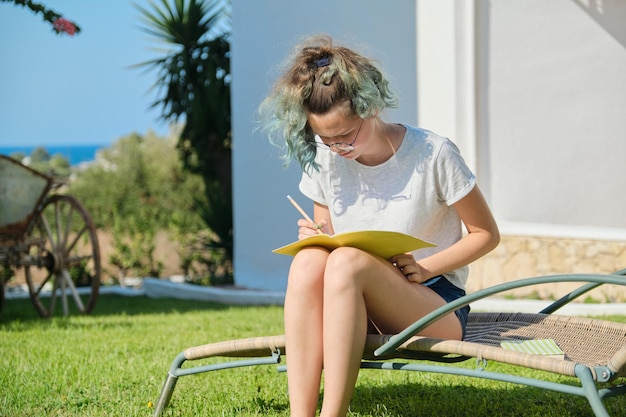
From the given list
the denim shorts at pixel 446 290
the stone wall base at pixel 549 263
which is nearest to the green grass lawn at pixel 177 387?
the denim shorts at pixel 446 290

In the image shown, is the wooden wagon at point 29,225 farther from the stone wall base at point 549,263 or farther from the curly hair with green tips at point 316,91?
the curly hair with green tips at point 316,91

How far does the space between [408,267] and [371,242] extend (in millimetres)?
220

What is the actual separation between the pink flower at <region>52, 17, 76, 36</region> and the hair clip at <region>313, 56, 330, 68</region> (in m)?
4.36

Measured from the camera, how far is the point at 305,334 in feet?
8.62

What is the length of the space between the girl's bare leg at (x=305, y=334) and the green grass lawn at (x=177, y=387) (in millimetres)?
635

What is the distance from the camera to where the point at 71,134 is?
8675cm

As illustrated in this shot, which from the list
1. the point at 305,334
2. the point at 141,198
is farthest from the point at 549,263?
the point at 141,198

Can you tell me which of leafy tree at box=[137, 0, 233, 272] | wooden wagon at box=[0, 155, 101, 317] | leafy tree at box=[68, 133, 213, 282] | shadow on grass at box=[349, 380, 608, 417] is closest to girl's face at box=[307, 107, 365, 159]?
shadow on grass at box=[349, 380, 608, 417]

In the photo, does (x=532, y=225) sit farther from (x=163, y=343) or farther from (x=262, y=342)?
(x=262, y=342)

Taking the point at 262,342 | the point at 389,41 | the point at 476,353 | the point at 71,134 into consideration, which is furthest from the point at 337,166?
the point at 71,134

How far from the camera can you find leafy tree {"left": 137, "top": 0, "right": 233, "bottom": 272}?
10273 mm

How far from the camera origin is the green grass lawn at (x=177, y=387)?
329 cm

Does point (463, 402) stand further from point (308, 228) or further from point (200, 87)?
point (200, 87)

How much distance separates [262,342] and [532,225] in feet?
15.3
